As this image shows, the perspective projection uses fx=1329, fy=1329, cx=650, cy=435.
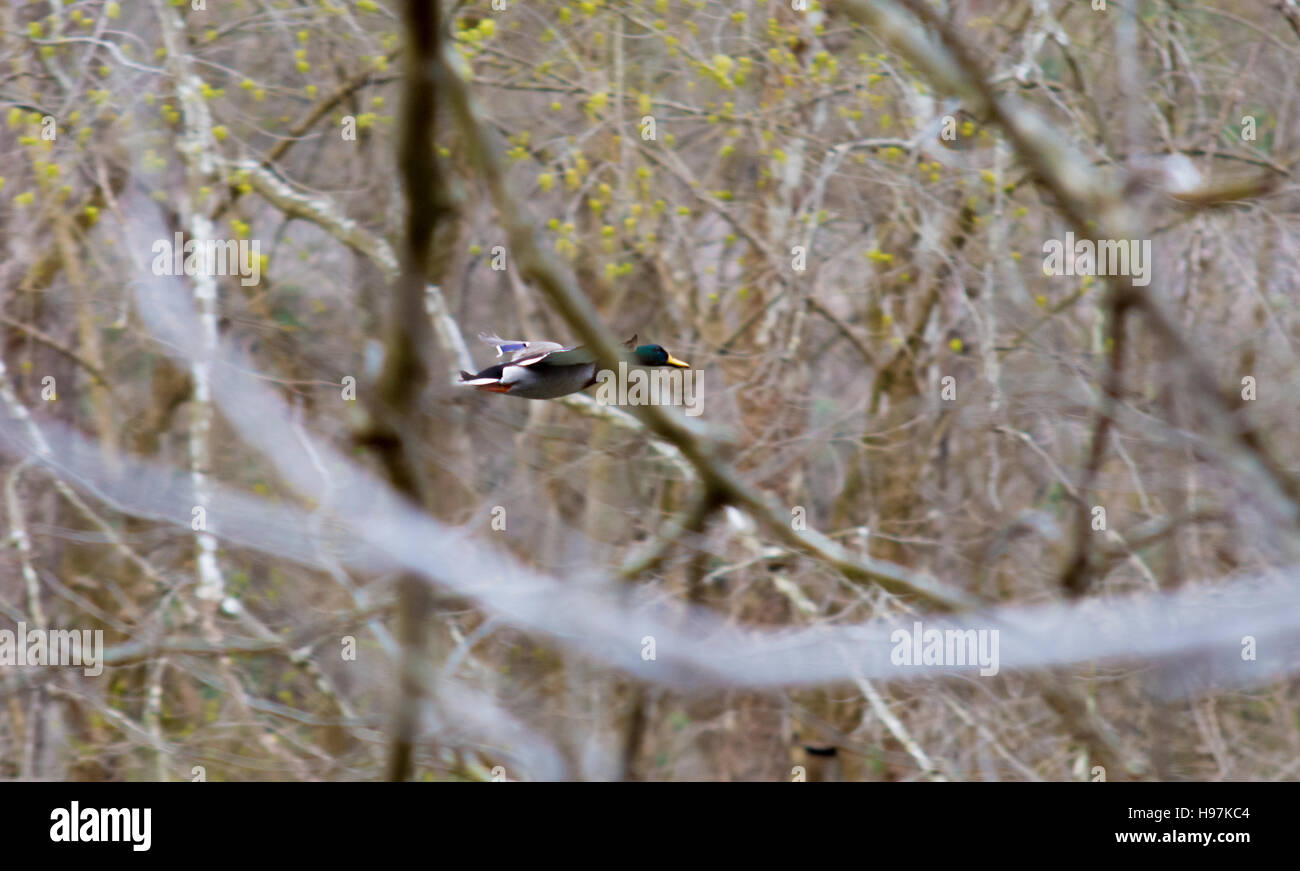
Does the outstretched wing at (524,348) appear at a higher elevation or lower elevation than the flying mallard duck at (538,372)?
higher

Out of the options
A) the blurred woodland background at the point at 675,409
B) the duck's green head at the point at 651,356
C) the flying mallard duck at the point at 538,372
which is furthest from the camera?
the blurred woodland background at the point at 675,409

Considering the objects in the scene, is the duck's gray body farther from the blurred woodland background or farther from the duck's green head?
the blurred woodland background

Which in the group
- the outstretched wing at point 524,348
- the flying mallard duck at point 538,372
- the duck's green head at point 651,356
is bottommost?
the flying mallard duck at point 538,372

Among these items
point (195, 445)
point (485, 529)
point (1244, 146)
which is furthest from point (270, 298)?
point (1244, 146)

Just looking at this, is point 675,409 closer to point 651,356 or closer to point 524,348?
point 651,356

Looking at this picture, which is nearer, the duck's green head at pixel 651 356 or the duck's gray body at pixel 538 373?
the duck's gray body at pixel 538 373

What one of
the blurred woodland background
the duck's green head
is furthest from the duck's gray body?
the blurred woodland background

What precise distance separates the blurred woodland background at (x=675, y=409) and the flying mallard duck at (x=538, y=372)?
1356 millimetres

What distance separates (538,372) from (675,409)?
158 cm

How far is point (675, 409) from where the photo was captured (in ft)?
12.4

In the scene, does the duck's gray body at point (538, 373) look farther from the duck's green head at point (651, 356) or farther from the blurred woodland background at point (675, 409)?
the blurred woodland background at point (675, 409)

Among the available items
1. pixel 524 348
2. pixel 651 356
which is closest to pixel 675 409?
pixel 651 356

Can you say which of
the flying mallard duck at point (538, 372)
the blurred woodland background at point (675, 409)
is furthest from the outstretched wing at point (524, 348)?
the blurred woodland background at point (675, 409)

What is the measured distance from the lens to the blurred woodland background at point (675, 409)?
403cm
